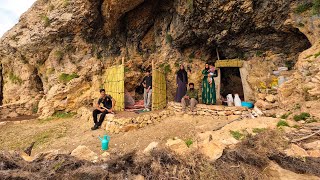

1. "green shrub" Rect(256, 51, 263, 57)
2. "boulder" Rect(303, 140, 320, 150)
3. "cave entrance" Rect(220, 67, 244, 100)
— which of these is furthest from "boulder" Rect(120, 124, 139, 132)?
"green shrub" Rect(256, 51, 263, 57)

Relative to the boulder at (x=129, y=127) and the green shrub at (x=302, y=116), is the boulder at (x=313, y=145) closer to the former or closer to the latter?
the green shrub at (x=302, y=116)

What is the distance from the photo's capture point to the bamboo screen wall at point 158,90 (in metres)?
7.92

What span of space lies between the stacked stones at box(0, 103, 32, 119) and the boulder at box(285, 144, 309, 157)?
11.9 m

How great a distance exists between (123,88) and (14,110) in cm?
746

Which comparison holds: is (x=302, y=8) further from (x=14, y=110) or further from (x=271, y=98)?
(x=14, y=110)

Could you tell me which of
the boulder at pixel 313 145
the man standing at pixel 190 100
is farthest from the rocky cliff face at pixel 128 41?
the boulder at pixel 313 145

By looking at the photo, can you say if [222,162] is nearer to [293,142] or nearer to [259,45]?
[293,142]

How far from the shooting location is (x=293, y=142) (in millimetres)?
2938

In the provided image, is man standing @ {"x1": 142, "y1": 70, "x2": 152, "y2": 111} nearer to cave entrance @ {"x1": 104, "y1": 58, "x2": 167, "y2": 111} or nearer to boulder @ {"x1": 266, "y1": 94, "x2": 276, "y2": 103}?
cave entrance @ {"x1": 104, "y1": 58, "x2": 167, "y2": 111}

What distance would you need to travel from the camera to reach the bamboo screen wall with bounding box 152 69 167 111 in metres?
7.92

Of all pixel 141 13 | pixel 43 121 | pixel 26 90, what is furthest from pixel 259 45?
pixel 26 90

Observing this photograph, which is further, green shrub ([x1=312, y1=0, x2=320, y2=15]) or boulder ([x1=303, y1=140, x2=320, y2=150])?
green shrub ([x1=312, y1=0, x2=320, y2=15])

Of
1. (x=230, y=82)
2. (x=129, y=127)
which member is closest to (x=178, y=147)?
(x=129, y=127)

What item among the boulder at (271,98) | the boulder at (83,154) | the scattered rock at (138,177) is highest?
the boulder at (271,98)
